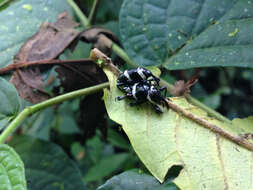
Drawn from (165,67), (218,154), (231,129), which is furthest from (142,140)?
(165,67)

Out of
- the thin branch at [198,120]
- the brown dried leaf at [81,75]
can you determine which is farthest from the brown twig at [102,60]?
the brown dried leaf at [81,75]

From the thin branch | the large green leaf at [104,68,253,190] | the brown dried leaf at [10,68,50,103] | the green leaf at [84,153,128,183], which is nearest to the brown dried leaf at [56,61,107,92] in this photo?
the brown dried leaf at [10,68,50,103]

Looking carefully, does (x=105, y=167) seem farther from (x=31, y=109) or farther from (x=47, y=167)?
(x=31, y=109)

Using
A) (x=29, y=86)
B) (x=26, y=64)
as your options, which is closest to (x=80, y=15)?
(x=26, y=64)

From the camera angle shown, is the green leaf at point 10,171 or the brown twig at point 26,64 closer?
the green leaf at point 10,171

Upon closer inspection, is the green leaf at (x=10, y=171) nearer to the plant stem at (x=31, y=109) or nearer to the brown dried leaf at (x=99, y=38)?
the plant stem at (x=31, y=109)

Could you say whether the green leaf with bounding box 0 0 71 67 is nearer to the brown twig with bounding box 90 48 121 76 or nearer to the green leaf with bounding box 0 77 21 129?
the green leaf with bounding box 0 77 21 129
